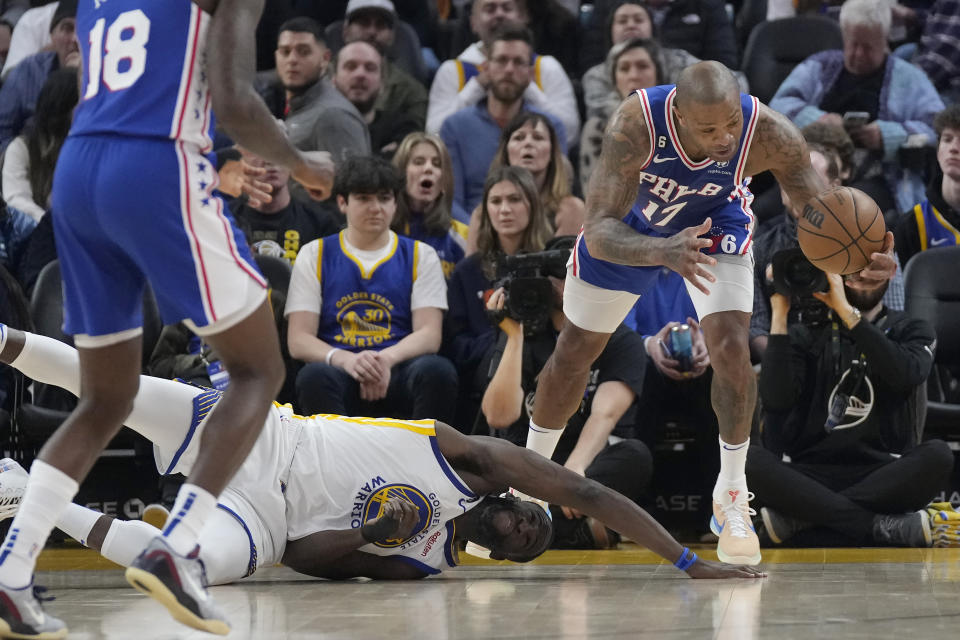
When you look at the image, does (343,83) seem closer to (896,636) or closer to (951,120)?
(951,120)

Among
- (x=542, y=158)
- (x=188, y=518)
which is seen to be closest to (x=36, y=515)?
(x=188, y=518)

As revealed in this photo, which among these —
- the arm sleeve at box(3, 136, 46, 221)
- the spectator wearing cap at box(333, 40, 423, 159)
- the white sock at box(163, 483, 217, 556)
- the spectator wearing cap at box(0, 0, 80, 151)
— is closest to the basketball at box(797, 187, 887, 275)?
the white sock at box(163, 483, 217, 556)

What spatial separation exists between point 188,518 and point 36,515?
437 mm

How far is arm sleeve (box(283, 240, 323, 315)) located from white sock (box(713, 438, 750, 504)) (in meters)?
2.35

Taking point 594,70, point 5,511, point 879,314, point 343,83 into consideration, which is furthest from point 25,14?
point 879,314

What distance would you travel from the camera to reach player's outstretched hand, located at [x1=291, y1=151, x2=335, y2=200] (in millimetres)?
3320

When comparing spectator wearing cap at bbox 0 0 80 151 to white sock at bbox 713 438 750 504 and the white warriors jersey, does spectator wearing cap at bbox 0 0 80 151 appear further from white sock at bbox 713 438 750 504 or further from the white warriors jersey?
white sock at bbox 713 438 750 504

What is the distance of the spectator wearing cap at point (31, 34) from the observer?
361 inches

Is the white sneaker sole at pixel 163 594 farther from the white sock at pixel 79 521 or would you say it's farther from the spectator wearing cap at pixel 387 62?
the spectator wearing cap at pixel 387 62

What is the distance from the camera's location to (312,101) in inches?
312

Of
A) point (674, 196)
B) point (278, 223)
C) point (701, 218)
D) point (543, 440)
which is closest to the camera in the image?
point (674, 196)

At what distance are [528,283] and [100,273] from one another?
2934 mm

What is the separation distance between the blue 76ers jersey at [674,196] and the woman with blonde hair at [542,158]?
2.02 metres

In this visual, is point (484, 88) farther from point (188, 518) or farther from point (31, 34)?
point (188, 518)
